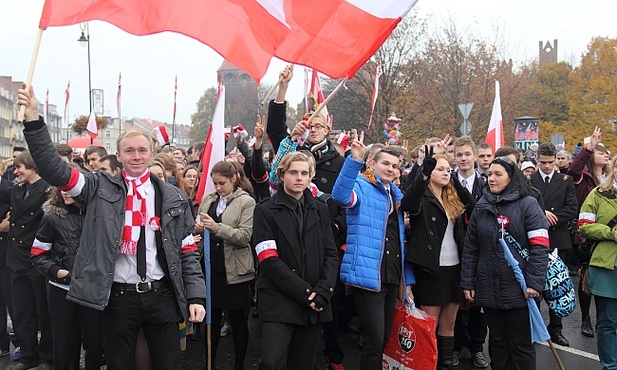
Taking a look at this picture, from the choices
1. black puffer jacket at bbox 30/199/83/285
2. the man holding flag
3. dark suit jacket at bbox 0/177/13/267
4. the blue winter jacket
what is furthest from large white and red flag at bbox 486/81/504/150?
dark suit jacket at bbox 0/177/13/267

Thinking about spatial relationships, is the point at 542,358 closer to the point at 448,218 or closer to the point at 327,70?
the point at 448,218

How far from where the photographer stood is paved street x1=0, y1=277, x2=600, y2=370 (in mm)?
5820

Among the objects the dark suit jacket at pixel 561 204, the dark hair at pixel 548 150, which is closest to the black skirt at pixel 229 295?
the dark suit jacket at pixel 561 204

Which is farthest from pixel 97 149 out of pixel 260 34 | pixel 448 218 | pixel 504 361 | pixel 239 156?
pixel 504 361

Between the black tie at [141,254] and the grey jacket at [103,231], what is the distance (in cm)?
11

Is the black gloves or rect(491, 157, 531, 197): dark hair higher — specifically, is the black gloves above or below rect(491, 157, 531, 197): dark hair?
below

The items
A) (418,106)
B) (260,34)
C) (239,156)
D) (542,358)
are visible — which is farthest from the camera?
(418,106)

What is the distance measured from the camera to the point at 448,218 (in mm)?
5414

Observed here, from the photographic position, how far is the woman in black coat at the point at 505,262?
4.66m

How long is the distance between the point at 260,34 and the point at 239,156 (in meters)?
4.79

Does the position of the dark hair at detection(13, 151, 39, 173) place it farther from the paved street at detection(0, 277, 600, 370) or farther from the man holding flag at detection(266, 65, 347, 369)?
the man holding flag at detection(266, 65, 347, 369)

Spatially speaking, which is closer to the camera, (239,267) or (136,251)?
(136,251)

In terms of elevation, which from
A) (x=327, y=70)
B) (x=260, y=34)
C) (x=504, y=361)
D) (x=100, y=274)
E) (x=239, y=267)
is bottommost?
(x=504, y=361)

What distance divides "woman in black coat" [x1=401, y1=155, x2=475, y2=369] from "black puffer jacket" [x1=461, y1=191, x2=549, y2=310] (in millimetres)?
359
